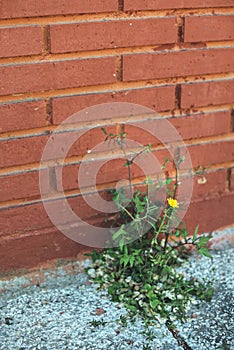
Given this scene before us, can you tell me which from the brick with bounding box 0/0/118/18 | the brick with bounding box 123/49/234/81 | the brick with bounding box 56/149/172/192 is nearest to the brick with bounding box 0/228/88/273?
the brick with bounding box 56/149/172/192

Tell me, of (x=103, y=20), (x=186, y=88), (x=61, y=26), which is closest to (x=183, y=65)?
(x=186, y=88)

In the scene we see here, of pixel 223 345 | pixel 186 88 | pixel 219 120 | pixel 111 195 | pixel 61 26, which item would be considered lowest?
pixel 223 345

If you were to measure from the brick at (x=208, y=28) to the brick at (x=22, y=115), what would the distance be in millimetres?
814

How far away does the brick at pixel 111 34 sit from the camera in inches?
92.9

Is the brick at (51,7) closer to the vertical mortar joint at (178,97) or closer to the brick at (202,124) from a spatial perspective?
the vertical mortar joint at (178,97)

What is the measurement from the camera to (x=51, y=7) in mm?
2301

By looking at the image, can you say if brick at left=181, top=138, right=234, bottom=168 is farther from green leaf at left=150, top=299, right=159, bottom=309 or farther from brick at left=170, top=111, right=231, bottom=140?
green leaf at left=150, top=299, right=159, bottom=309

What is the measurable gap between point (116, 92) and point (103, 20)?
35 centimetres

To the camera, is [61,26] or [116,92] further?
[116,92]

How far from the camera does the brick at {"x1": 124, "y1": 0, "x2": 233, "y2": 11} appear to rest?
8.02 feet

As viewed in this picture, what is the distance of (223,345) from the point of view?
87.9 inches

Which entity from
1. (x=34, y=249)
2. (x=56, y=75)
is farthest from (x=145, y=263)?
(x=56, y=75)

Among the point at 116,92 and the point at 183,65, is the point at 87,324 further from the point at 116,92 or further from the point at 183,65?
the point at 183,65

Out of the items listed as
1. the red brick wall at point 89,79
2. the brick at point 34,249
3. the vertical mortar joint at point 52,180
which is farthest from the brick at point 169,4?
the brick at point 34,249
